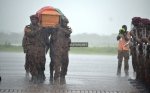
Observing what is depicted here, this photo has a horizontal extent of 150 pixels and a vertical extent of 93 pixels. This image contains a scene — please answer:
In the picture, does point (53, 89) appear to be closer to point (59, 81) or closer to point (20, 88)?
point (20, 88)

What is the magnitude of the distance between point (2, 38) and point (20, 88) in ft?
110

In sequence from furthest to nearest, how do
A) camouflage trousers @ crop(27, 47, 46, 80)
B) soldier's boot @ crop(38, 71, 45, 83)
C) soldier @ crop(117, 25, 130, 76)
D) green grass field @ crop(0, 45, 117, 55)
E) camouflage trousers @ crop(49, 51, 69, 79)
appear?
green grass field @ crop(0, 45, 117, 55), soldier @ crop(117, 25, 130, 76), soldier's boot @ crop(38, 71, 45, 83), camouflage trousers @ crop(27, 47, 46, 80), camouflage trousers @ crop(49, 51, 69, 79)

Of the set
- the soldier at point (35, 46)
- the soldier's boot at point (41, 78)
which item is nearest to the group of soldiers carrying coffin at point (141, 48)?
the soldier at point (35, 46)

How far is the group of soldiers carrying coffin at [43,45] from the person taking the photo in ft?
55.6

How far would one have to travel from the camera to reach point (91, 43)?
175 ft

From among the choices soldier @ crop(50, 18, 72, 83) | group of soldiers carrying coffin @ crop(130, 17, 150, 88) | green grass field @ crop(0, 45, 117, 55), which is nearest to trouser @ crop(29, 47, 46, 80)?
soldier @ crop(50, 18, 72, 83)

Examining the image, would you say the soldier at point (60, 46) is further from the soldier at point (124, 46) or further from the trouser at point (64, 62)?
the soldier at point (124, 46)

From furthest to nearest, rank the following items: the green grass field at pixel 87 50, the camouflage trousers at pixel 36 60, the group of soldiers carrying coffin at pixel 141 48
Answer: the green grass field at pixel 87 50
the camouflage trousers at pixel 36 60
the group of soldiers carrying coffin at pixel 141 48

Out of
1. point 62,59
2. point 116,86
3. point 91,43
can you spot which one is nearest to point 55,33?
point 62,59

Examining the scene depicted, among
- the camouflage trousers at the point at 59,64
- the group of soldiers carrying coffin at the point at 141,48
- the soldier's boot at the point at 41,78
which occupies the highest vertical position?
the group of soldiers carrying coffin at the point at 141,48

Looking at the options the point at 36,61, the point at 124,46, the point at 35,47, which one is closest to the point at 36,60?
the point at 36,61

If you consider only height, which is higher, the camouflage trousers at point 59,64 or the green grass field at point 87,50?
the camouflage trousers at point 59,64

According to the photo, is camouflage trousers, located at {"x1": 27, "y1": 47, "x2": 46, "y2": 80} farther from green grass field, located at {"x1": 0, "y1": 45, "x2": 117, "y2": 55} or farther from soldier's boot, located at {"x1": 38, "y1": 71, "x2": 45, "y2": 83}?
green grass field, located at {"x1": 0, "y1": 45, "x2": 117, "y2": 55}

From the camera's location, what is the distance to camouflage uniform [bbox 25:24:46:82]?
17.0 m
